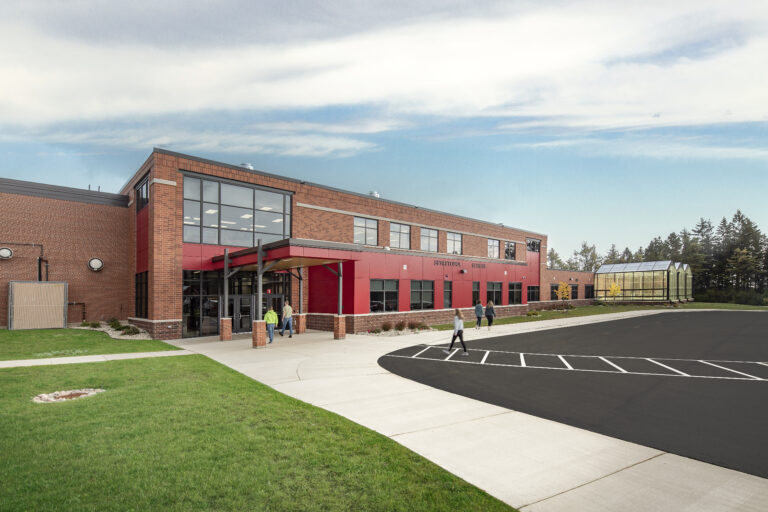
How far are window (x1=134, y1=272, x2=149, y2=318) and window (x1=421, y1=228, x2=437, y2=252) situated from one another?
19203 mm

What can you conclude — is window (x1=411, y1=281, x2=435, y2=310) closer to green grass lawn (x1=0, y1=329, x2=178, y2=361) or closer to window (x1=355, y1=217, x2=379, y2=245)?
window (x1=355, y1=217, x2=379, y2=245)

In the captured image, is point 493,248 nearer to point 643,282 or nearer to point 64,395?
point 643,282

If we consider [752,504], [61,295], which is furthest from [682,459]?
[61,295]

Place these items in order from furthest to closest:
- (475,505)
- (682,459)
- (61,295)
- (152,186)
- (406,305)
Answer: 1. (406,305)
2. (61,295)
3. (152,186)
4. (682,459)
5. (475,505)

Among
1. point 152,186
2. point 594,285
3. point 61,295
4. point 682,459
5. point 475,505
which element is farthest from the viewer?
point 594,285

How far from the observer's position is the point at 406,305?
26.7 m

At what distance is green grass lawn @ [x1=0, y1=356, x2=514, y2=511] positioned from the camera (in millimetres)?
4207

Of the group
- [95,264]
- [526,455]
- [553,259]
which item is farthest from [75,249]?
[553,259]

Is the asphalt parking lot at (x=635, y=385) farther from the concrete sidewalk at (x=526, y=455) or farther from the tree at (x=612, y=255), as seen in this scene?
the tree at (x=612, y=255)

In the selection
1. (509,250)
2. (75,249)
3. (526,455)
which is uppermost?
(509,250)

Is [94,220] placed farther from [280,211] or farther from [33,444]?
[33,444]

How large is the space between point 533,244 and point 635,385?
38260 millimetres

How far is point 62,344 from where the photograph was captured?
16.2m

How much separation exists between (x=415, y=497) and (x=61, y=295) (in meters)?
25.3
